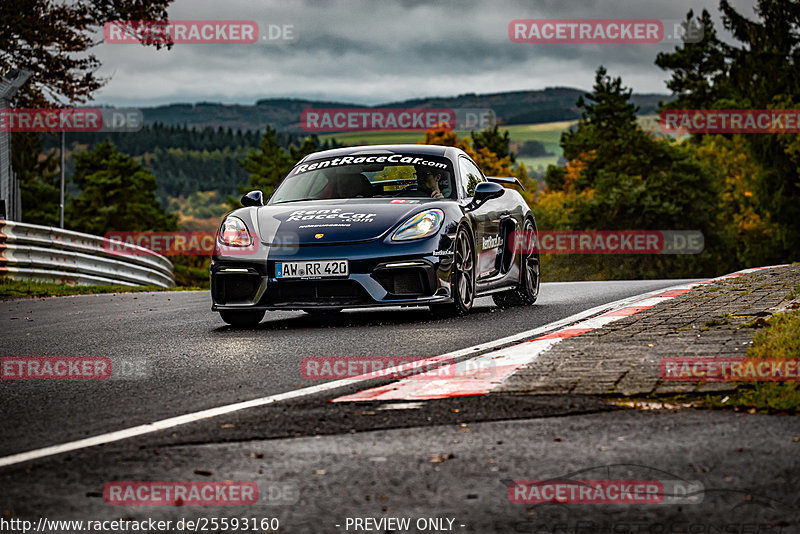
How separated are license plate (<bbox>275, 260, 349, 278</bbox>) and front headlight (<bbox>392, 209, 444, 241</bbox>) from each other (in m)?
0.52

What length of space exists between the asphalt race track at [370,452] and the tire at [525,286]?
4.26m

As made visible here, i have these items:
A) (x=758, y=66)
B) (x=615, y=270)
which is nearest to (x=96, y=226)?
(x=615, y=270)

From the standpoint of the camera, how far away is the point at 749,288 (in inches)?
406

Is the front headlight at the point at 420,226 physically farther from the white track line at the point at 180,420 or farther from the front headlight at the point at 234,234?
the white track line at the point at 180,420

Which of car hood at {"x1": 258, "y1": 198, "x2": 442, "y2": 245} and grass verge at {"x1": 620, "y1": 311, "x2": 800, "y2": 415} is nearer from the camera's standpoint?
grass verge at {"x1": 620, "y1": 311, "x2": 800, "y2": 415}

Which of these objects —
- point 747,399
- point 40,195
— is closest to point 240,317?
point 747,399

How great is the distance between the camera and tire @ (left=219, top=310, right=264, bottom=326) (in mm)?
9117

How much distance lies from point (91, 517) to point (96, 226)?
88.4 m

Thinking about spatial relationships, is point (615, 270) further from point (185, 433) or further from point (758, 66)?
point (185, 433)

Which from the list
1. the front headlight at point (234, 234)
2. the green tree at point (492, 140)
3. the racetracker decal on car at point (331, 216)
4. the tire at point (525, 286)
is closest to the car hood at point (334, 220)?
the racetracker decal on car at point (331, 216)

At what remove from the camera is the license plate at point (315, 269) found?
858 centimetres

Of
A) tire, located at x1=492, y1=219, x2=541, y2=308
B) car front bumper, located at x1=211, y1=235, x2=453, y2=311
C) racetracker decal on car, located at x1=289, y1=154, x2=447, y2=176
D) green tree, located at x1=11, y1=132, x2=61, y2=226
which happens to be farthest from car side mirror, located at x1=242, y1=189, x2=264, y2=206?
green tree, located at x1=11, y1=132, x2=61, y2=226

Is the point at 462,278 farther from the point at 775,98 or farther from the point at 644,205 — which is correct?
the point at 644,205

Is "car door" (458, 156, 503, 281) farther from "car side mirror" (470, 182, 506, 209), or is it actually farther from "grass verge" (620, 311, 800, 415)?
"grass verge" (620, 311, 800, 415)
